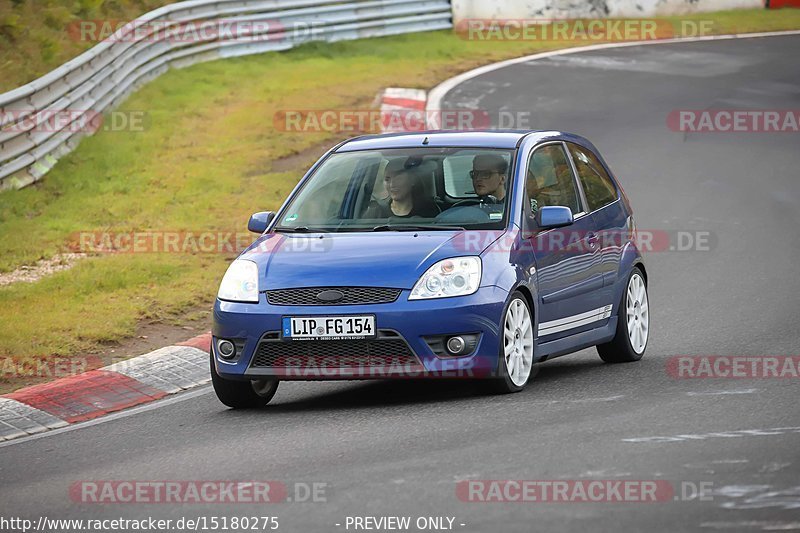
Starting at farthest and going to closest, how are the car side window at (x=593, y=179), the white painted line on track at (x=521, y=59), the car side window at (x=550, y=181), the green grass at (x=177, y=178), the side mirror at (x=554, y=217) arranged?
the white painted line on track at (x=521, y=59), the green grass at (x=177, y=178), the car side window at (x=593, y=179), the car side window at (x=550, y=181), the side mirror at (x=554, y=217)

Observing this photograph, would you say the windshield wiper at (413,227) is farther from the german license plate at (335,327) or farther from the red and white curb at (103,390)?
the red and white curb at (103,390)

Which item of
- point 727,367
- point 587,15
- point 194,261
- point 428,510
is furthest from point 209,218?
point 587,15

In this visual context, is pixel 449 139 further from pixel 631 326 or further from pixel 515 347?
pixel 631 326

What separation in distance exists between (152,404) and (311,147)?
10.7 m

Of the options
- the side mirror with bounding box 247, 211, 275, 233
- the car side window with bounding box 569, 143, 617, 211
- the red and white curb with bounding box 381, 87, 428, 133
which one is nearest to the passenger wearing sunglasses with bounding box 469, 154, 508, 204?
the car side window with bounding box 569, 143, 617, 211

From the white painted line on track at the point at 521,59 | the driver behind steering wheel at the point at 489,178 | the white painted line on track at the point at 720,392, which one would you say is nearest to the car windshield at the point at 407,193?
the driver behind steering wheel at the point at 489,178

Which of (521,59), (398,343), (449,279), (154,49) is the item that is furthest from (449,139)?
(521,59)

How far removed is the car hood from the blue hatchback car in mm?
11

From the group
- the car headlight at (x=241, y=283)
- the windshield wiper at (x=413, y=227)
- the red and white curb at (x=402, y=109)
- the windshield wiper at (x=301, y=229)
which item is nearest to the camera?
the car headlight at (x=241, y=283)

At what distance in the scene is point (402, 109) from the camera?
21453 millimetres

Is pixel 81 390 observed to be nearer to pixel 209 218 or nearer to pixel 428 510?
pixel 428 510

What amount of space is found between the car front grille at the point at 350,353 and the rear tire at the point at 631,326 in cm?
243

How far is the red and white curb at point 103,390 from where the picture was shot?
936cm

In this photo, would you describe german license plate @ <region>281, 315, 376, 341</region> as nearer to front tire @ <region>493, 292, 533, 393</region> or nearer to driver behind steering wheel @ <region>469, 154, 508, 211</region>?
front tire @ <region>493, 292, 533, 393</region>
